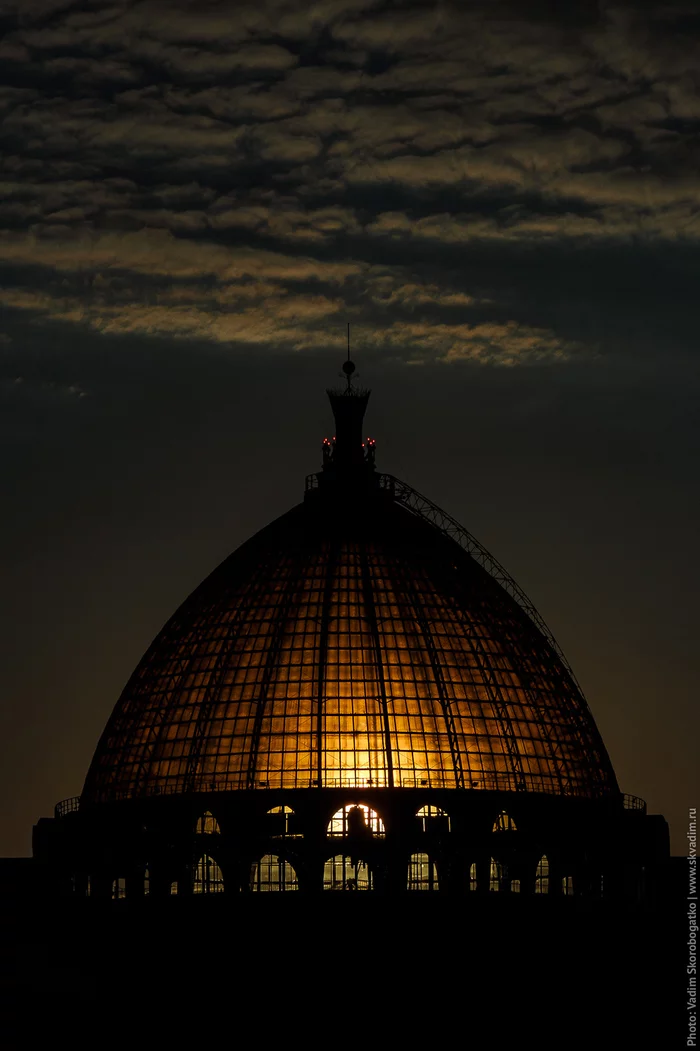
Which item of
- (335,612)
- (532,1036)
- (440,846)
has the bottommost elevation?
(532,1036)

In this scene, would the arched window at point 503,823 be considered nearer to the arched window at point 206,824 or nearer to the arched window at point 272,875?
the arched window at point 272,875

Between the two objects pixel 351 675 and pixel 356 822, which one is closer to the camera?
pixel 356 822

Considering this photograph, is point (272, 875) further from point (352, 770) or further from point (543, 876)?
point (543, 876)

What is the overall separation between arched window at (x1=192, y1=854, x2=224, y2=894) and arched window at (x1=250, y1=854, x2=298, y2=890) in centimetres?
136

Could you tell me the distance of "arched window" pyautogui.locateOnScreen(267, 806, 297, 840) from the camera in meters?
108

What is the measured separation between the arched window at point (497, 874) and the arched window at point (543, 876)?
2.09m

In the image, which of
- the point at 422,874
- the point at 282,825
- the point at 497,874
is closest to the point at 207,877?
the point at 282,825

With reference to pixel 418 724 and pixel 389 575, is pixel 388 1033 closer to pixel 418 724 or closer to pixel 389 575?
pixel 418 724

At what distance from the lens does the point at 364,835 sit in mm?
107562

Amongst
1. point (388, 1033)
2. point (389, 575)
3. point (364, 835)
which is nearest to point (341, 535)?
point (389, 575)

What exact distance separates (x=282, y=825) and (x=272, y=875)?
2.11 m

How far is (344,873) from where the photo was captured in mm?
107875

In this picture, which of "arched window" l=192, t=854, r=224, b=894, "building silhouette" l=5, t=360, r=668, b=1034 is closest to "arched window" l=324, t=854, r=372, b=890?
"building silhouette" l=5, t=360, r=668, b=1034

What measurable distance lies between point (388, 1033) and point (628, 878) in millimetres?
14544
